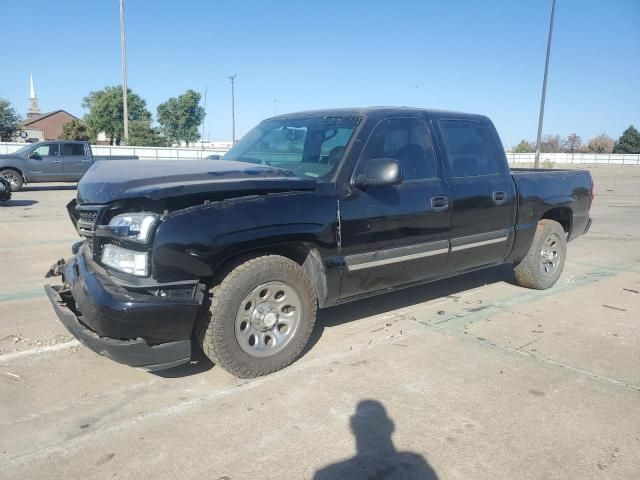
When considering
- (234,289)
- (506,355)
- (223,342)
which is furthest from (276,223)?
(506,355)

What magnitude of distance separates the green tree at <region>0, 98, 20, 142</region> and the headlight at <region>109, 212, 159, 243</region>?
206 ft

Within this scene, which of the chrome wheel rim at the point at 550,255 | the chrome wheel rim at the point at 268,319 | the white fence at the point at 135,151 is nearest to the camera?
the chrome wheel rim at the point at 268,319

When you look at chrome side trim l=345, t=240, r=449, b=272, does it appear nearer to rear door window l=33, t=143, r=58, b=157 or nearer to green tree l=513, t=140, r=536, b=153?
rear door window l=33, t=143, r=58, b=157

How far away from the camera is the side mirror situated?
381 centimetres

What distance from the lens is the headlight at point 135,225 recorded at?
3.04 m

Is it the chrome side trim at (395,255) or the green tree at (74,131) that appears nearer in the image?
the chrome side trim at (395,255)

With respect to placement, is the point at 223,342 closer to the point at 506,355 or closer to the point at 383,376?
the point at 383,376

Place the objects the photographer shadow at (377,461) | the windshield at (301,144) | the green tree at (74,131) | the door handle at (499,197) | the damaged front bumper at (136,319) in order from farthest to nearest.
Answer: the green tree at (74,131), the door handle at (499,197), the windshield at (301,144), the damaged front bumper at (136,319), the photographer shadow at (377,461)

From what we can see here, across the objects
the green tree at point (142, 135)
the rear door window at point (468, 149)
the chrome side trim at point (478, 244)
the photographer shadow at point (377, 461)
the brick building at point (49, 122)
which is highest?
the brick building at point (49, 122)

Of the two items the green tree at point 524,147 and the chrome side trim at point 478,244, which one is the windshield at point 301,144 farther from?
the green tree at point 524,147

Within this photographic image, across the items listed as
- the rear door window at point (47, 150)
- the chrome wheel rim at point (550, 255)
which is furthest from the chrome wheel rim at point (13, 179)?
the chrome wheel rim at point (550, 255)

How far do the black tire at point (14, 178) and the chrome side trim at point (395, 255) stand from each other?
17.0m

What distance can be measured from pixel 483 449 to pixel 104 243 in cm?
257

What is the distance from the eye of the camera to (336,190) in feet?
12.5
